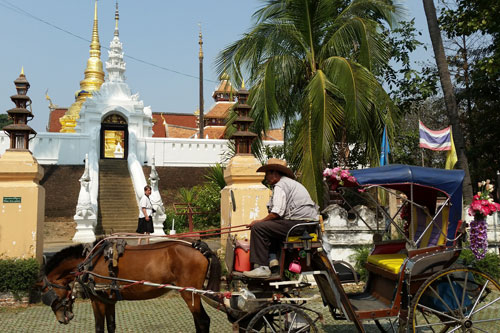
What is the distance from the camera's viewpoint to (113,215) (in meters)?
19.1

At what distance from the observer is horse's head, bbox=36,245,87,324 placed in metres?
5.30

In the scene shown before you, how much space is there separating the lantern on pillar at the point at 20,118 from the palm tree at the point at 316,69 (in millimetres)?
4562

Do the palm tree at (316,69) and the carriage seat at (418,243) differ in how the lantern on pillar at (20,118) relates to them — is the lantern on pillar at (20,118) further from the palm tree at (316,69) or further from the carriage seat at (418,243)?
the carriage seat at (418,243)

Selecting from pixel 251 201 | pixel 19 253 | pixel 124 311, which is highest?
pixel 251 201

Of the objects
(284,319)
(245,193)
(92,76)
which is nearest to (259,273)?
(284,319)

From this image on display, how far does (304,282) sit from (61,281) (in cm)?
271

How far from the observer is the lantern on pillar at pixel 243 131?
10195 millimetres

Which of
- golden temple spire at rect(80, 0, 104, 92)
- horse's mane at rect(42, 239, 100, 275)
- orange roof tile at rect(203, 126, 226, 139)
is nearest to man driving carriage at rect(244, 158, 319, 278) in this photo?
horse's mane at rect(42, 239, 100, 275)

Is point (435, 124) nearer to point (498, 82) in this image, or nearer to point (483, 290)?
point (498, 82)

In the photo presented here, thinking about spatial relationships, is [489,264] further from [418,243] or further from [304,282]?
[304,282]

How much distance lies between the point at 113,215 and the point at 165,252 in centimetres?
1426

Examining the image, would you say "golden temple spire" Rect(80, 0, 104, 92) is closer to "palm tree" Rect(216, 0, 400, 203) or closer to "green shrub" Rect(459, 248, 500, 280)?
"palm tree" Rect(216, 0, 400, 203)

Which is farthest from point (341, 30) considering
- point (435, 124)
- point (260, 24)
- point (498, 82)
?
point (435, 124)

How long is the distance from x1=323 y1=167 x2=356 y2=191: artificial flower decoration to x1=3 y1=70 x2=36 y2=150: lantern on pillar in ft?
20.5
